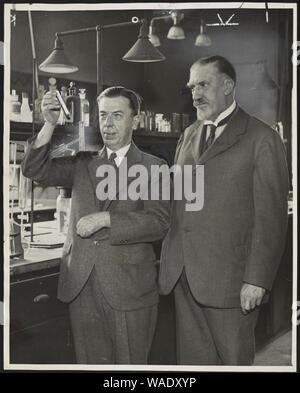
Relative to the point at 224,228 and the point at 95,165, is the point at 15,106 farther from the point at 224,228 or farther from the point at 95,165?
the point at 224,228

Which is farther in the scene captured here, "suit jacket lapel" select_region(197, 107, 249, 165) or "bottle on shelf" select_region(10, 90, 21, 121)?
"bottle on shelf" select_region(10, 90, 21, 121)

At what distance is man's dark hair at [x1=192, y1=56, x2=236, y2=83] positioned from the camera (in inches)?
69.5

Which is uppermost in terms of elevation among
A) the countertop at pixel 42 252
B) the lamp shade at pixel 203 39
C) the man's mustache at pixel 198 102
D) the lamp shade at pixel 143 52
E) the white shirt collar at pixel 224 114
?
the lamp shade at pixel 203 39

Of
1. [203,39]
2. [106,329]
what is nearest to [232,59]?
[203,39]

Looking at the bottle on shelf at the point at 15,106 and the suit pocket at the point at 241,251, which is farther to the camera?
the bottle on shelf at the point at 15,106

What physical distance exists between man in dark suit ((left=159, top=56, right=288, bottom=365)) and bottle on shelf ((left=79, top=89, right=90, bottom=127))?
16.8 inches

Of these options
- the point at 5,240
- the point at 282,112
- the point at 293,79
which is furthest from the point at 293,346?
the point at 5,240

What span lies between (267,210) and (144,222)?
527 millimetres

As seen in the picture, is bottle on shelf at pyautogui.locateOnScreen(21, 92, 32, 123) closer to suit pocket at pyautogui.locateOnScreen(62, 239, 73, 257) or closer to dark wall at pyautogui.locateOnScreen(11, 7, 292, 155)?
dark wall at pyautogui.locateOnScreen(11, 7, 292, 155)

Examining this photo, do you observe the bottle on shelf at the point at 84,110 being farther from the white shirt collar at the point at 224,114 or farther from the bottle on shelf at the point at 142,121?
the white shirt collar at the point at 224,114

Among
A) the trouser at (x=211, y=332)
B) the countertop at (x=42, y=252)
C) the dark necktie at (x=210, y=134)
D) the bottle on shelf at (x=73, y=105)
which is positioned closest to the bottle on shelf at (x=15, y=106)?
the bottle on shelf at (x=73, y=105)

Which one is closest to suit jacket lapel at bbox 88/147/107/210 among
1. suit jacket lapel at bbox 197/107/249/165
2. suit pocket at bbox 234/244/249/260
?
suit jacket lapel at bbox 197/107/249/165

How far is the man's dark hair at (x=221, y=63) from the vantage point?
1.77 meters
